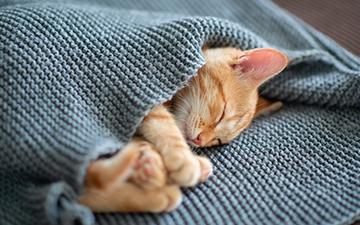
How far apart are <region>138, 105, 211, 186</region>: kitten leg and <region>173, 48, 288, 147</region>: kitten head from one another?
85 mm

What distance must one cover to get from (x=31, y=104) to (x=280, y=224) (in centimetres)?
64

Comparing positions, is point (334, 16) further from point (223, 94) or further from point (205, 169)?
point (205, 169)

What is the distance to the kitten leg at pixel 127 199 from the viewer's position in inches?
36.6

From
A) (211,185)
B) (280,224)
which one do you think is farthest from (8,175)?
(280,224)

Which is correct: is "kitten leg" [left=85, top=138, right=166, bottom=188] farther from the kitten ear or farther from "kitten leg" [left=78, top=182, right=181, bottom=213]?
the kitten ear

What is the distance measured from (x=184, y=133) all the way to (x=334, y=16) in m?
0.89

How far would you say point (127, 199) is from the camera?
93 cm

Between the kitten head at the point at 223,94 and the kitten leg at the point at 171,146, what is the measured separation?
3.3 inches

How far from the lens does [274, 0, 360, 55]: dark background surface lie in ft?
5.13

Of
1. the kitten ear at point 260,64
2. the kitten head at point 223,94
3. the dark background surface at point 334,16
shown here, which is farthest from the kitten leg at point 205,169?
the dark background surface at point 334,16

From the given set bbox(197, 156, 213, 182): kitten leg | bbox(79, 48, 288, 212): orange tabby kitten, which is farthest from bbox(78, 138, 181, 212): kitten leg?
bbox(197, 156, 213, 182): kitten leg

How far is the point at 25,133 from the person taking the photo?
3.13ft

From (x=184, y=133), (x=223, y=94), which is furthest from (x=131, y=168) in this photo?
(x=223, y=94)

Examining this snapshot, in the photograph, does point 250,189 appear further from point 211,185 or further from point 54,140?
point 54,140
